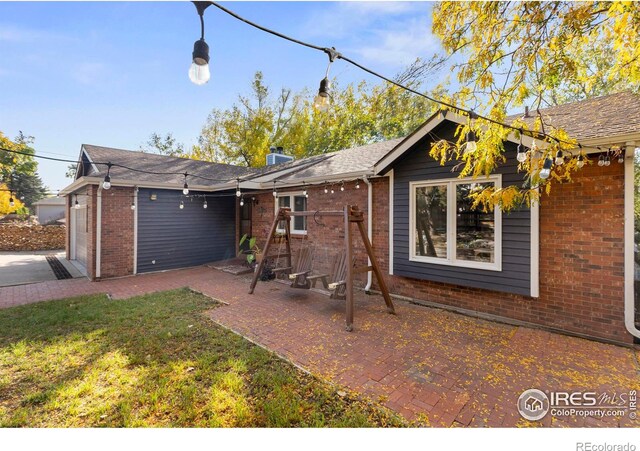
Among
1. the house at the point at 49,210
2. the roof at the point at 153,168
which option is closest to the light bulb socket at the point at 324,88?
the roof at the point at 153,168

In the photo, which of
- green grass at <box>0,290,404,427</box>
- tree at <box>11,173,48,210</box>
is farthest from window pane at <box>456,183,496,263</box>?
tree at <box>11,173,48,210</box>

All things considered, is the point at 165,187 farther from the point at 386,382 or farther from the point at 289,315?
the point at 386,382

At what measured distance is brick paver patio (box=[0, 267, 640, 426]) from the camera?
294cm

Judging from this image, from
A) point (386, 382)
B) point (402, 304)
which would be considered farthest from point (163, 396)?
point (402, 304)

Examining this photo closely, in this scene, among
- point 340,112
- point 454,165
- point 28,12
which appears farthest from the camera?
point 340,112

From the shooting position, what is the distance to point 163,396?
10.1 feet

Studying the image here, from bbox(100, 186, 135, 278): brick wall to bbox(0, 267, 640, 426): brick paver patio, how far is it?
2.56 metres

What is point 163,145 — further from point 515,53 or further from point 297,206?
point 515,53

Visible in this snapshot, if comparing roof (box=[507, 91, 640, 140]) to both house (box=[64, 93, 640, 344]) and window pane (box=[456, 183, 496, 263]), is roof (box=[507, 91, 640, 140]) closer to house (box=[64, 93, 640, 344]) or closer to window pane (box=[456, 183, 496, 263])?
house (box=[64, 93, 640, 344])

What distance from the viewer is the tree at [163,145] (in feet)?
104

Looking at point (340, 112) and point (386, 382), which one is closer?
point (386, 382)

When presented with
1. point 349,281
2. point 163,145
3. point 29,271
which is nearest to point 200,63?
point 349,281

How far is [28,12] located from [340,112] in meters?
18.1

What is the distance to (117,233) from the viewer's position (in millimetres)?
9086
